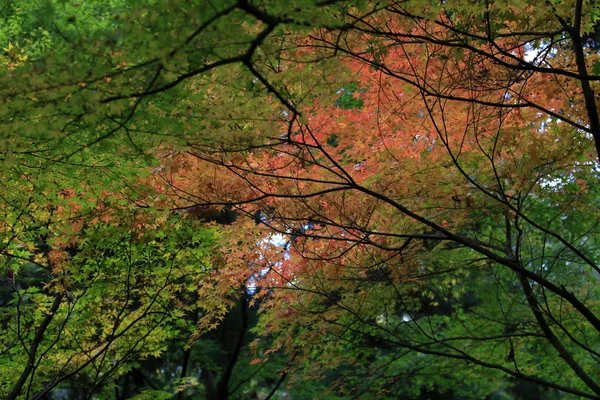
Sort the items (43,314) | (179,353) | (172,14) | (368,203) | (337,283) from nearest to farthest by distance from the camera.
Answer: (172,14)
(368,203)
(337,283)
(43,314)
(179,353)

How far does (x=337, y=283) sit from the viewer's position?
5672mm

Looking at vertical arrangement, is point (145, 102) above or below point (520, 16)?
below

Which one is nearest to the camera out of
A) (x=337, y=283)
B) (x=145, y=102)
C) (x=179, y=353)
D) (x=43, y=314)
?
(x=145, y=102)

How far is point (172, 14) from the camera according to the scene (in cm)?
229

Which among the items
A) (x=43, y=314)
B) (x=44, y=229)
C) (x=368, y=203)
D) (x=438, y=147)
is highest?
(x=438, y=147)

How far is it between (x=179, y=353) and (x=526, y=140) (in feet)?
34.2

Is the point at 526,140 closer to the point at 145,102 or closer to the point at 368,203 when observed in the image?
the point at 368,203

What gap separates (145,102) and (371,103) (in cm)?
280

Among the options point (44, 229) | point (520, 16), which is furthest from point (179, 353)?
point (520, 16)

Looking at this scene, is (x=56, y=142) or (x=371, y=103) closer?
(x=56, y=142)

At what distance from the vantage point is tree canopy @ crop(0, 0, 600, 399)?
8.14 ft

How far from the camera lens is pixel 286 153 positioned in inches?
150

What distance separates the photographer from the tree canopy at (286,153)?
97.7 inches

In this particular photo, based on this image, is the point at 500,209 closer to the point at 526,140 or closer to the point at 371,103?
the point at 526,140
